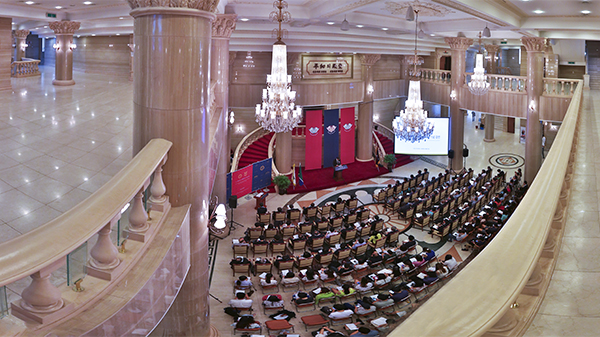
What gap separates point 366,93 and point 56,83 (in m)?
11.6

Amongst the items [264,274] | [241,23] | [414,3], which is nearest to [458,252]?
[264,274]

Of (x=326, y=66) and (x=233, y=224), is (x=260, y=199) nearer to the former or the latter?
(x=233, y=224)

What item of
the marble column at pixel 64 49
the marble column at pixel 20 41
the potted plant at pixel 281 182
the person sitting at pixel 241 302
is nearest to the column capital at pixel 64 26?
the marble column at pixel 64 49

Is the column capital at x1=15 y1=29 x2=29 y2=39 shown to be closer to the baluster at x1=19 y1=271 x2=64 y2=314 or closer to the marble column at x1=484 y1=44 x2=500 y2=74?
the baluster at x1=19 y1=271 x2=64 y2=314

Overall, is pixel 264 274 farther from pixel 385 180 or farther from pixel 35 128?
pixel 385 180

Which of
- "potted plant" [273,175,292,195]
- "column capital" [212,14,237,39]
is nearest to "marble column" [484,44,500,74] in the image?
"potted plant" [273,175,292,195]

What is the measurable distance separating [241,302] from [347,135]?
1259 centimetres

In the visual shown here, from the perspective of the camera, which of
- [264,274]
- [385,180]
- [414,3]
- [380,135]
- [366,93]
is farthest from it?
[380,135]

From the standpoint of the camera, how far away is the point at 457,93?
18.8 metres

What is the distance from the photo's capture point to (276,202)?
1540 cm

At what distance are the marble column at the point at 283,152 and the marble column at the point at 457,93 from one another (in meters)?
6.87

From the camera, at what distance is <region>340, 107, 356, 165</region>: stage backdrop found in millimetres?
19797

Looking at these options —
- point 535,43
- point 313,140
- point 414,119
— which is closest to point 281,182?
point 313,140

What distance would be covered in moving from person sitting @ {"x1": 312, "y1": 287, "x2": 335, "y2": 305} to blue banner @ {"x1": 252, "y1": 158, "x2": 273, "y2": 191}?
5.00 m
